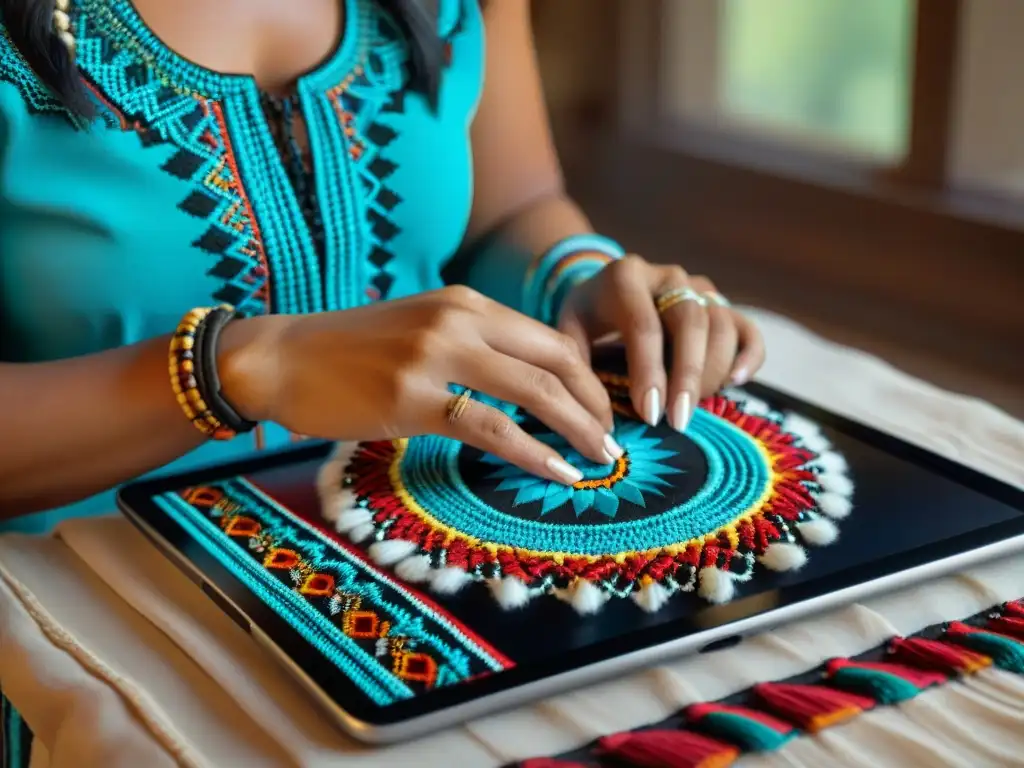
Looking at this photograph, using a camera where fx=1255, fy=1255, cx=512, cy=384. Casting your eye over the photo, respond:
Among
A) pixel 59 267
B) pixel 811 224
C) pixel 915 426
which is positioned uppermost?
pixel 59 267

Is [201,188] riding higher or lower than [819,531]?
higher

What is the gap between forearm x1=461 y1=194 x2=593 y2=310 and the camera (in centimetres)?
100

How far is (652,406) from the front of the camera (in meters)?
0.74

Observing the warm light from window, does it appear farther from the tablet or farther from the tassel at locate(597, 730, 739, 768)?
the tassel at locate(597, 730, 739, 768)

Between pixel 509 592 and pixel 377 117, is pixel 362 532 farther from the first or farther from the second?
pixel 377 117

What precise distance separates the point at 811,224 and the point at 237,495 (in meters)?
1.60

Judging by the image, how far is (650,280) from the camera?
33.3 inches

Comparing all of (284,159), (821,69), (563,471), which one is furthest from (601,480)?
(821,69)

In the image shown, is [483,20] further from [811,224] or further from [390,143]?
[811,224]

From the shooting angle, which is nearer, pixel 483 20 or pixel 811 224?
pixel 483 20

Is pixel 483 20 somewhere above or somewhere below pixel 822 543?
above

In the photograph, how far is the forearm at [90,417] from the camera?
0.72 metres

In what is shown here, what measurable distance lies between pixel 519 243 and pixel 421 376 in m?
0.36

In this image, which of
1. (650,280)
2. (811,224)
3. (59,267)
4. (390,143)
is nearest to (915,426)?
(650,280)
